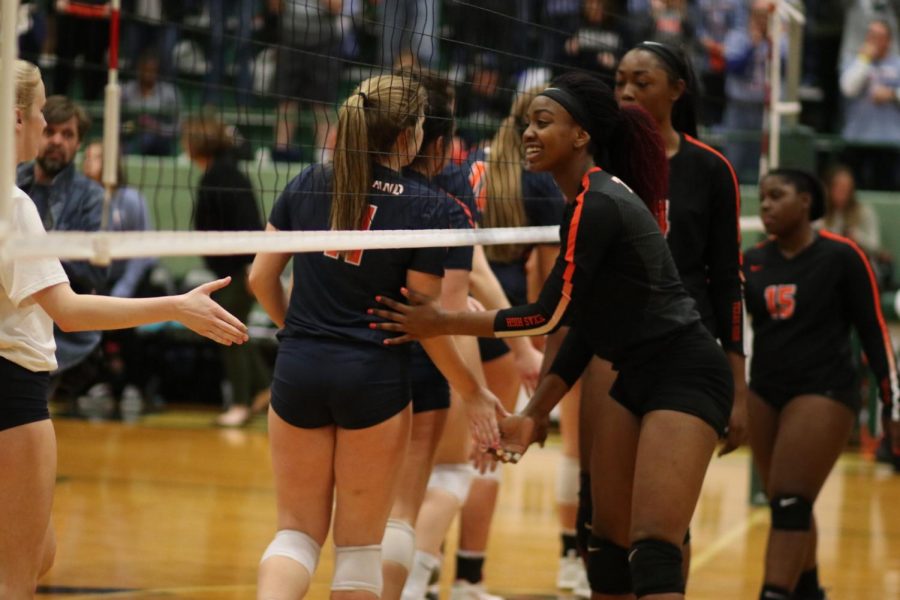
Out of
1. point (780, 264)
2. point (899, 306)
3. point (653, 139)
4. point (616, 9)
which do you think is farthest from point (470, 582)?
point (616, 9)

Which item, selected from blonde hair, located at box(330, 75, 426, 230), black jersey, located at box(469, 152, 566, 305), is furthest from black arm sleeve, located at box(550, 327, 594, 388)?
black jersey, located at box(469, 152, 566, 305)

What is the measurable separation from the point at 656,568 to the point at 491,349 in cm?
191

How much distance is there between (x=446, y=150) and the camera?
14.7 feet

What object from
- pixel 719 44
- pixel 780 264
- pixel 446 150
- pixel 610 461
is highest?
pixel 719 44

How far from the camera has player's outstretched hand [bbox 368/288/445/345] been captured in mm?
3871

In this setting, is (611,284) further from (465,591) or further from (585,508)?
(465,591)

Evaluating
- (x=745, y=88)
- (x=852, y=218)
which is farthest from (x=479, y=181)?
(x=745, y=88)

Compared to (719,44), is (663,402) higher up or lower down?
lower down

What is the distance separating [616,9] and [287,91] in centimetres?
254

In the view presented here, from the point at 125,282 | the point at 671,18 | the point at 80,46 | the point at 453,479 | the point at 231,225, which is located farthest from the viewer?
the point at 80,46

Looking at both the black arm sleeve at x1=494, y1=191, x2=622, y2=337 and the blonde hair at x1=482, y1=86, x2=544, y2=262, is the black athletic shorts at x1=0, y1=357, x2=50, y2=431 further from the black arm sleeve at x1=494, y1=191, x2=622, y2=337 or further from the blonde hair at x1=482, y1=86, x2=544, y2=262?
the blonde hair at x1=482, y1=86, x2=544, y2=262

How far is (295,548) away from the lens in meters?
3.89

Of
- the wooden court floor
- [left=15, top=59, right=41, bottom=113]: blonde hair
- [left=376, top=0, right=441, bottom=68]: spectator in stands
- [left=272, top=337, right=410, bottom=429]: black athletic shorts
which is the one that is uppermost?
[left=376, top=0, right=441, bottom=68]: spectator in stands

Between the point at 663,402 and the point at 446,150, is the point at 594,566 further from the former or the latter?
the point at 446,150
